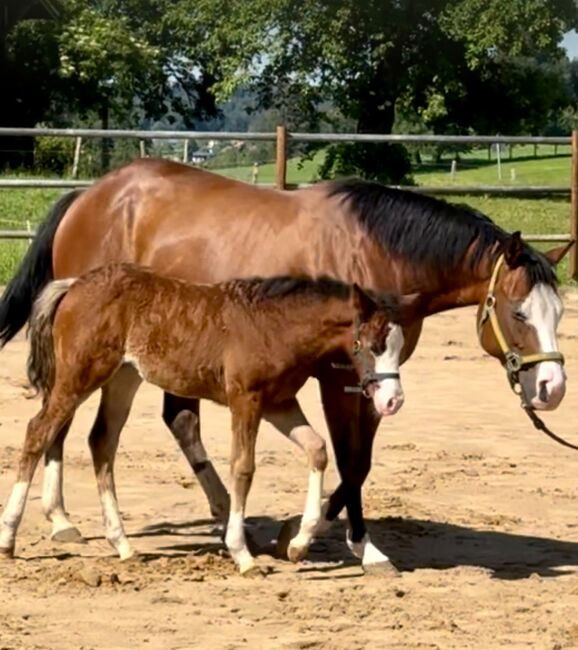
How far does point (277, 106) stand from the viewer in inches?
1505

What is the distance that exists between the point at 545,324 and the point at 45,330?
6.77ft

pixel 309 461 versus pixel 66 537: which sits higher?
pixel 309 461

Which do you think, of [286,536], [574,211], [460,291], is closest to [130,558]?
[286,536]

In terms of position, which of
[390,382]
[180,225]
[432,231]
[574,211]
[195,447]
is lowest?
[195,447]

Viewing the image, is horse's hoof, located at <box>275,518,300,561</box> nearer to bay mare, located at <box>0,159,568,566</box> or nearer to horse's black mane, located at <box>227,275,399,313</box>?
bay mare, located at <box>0,159,568,566</box>

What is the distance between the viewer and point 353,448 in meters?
6.61

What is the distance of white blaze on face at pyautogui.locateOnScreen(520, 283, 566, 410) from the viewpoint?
20.1ft

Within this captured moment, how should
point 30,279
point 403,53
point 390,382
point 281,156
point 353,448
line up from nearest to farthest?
1. point 390,382
2. point 353,448
3. point 30,279
4. point 281,156
5. point 403,53

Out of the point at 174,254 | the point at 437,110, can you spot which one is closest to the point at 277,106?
the point at 437,110

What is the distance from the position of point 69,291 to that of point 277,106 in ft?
105

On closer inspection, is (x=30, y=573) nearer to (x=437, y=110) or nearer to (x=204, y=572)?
(x=204, y=572)

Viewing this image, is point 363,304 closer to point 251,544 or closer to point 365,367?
point 365,367

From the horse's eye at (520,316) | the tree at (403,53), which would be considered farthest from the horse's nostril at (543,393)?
the tree at (403,53)

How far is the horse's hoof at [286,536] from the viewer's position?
6.67 m
